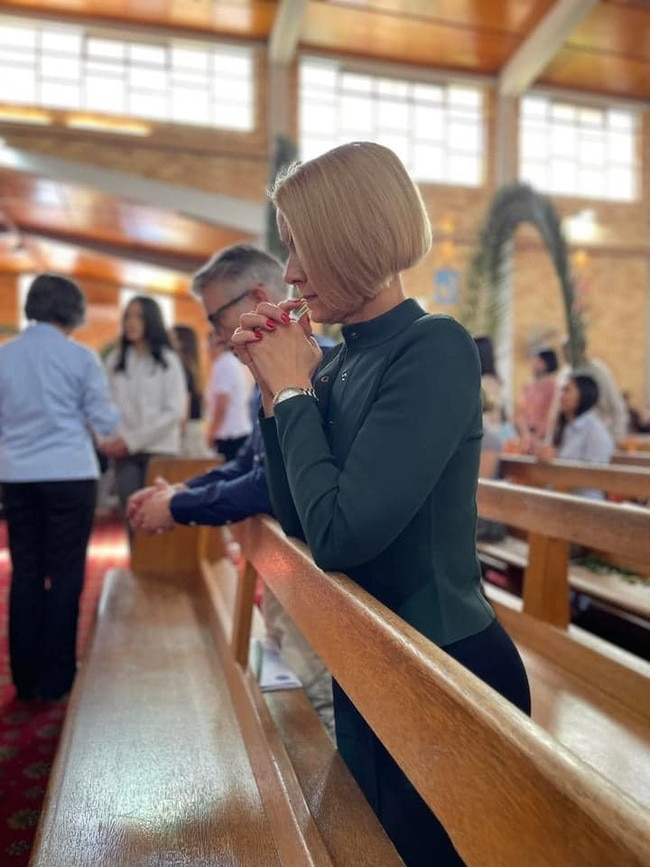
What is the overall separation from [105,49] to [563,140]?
7461 mm

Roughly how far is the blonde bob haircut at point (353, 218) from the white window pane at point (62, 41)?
37.1ft

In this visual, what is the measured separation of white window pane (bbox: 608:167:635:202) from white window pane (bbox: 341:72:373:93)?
15.1 ft

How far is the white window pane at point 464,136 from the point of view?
41.5ft

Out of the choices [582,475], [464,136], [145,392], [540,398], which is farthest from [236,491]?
[464,136]

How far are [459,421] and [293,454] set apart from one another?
22cm

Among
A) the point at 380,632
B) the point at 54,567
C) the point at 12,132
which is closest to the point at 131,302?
the point at 54,567

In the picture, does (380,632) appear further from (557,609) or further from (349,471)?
(557,609)

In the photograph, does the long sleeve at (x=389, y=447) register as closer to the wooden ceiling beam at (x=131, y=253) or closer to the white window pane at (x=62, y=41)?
the white window pane at (x=62, y=41)

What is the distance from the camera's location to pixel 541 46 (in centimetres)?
1091

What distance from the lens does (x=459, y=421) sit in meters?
0.99

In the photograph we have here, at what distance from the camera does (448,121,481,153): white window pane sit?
12664 millimetres

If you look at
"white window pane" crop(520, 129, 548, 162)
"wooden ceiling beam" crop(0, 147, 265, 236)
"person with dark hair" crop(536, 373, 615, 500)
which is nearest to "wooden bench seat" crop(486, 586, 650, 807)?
"person with dark hair" crop(536, 373, 615, 500)

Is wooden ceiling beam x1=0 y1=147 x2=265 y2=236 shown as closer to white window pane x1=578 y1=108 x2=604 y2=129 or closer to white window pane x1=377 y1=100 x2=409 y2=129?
white window pane x1=377 y1=100 x2=409 y2=129

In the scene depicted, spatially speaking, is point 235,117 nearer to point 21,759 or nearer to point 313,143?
point 313,143
